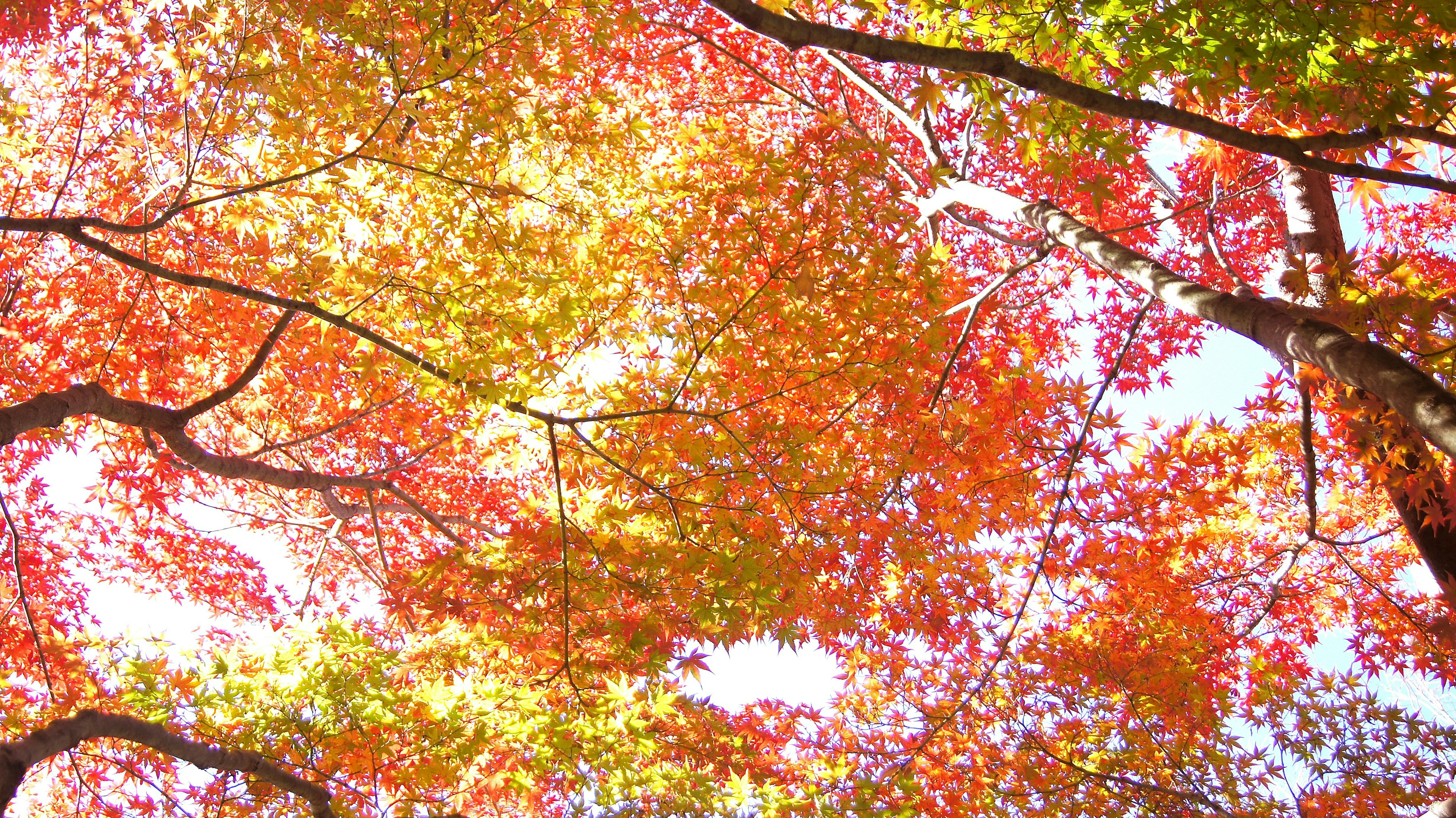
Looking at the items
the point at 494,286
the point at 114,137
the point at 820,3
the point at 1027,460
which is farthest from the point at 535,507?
the point at 820,3

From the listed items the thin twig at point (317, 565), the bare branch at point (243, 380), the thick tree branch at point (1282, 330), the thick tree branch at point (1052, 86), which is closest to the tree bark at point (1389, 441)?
the thick tree branch at point (1282, 330)

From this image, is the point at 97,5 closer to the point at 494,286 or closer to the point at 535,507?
the point at 494,286

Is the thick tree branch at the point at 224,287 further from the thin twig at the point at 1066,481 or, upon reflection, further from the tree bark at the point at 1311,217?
the tree bark at the point at 1311,217

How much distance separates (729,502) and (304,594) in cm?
575

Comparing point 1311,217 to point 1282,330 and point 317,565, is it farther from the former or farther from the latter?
point 317,565

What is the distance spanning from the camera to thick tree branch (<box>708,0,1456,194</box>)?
226cm

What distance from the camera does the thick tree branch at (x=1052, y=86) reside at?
89.0 inches

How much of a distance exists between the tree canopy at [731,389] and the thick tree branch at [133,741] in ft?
0.08

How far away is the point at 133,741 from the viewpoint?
275 centimetres

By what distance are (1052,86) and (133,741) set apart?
13.3 feet

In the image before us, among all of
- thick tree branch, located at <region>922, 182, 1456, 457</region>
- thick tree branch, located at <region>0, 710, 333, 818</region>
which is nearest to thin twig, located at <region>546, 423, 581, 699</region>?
thick tree branch, located at <region>0, 710, 333, 818</region>

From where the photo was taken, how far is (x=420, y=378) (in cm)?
370

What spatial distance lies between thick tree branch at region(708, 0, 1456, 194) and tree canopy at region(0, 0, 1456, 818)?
17mm

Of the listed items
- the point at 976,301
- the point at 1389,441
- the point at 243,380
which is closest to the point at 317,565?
the point at 243,380
